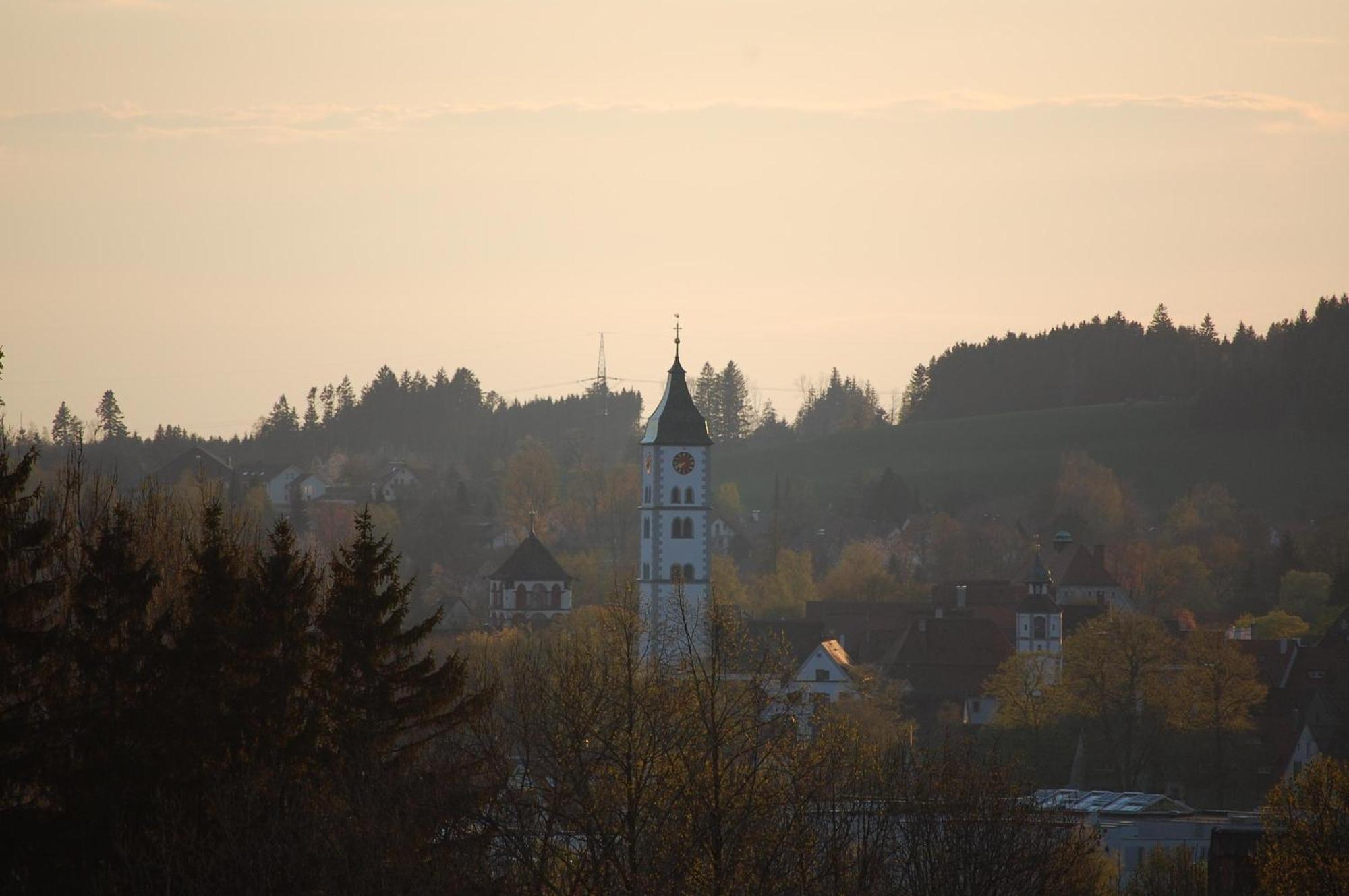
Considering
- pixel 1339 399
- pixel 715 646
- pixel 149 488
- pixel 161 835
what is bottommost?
pixel 161 835

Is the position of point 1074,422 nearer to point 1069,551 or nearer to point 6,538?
point 1069,551

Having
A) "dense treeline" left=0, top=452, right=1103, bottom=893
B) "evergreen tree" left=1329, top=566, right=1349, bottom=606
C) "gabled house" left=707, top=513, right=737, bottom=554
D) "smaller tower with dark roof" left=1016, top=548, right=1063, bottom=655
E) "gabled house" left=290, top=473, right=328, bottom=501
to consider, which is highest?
"gabled house" left=290, top=473, right=328, bottom=501

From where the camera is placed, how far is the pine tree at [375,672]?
122ft

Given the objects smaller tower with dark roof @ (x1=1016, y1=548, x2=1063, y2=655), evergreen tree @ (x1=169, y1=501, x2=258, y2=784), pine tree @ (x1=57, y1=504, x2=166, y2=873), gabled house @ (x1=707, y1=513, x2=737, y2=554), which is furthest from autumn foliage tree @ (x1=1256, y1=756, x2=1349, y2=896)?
gabled house @ (x1=707, y1=513, x2=737, y2=554)

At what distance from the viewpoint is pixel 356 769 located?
36.0 metres

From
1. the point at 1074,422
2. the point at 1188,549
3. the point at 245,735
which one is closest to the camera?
the point at 245,735

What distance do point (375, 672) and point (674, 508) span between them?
62.7m

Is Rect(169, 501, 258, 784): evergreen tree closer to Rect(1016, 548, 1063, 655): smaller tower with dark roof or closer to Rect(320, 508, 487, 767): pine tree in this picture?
Rect(320, 508, 487, 767): pine tree

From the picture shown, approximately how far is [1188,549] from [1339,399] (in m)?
33.7

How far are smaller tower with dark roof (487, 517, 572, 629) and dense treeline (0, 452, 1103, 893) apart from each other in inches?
2895

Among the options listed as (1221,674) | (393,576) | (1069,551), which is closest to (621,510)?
(1069,551)

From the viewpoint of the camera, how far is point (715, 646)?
3759cm

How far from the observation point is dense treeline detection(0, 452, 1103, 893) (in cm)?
3256

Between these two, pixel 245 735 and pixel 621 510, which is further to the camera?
pixel 621 510
